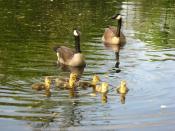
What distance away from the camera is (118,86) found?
13.6 m

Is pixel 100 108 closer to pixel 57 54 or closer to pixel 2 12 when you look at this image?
pixel 57 54

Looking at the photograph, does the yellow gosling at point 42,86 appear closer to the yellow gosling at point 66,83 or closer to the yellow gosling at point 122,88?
the yellow gosling at point 66,83

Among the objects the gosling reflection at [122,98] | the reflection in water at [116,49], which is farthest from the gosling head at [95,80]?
the reflection in water at [116,49]

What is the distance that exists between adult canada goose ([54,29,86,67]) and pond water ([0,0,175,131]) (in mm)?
302

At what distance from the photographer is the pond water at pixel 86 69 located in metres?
11.1

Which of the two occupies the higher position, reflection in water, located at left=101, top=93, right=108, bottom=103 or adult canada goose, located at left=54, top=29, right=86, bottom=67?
adult canada goose, located at left=54, top=29, right=86, bottom=67

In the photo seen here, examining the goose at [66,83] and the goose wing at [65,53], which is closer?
the goose at [66,83]

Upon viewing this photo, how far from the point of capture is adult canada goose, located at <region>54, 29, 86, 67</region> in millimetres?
16656

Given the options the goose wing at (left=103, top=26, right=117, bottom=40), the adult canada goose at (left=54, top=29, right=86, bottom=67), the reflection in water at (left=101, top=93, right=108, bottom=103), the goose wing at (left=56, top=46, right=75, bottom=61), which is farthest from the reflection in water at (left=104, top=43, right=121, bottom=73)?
the reflection in water at (left=101, top=93, right=108, bottom=103)

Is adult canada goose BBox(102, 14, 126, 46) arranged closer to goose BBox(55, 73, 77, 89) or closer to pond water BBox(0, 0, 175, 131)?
pond water BBox(0, 0, 175, 131)

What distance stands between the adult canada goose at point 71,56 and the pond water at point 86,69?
11.9 inches

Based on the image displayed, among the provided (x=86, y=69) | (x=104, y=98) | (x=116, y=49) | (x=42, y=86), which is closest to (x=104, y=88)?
(x=104, y=98)

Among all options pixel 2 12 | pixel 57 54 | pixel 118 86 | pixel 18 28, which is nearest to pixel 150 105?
pixel 118 86

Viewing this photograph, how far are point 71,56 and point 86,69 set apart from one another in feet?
4.39
